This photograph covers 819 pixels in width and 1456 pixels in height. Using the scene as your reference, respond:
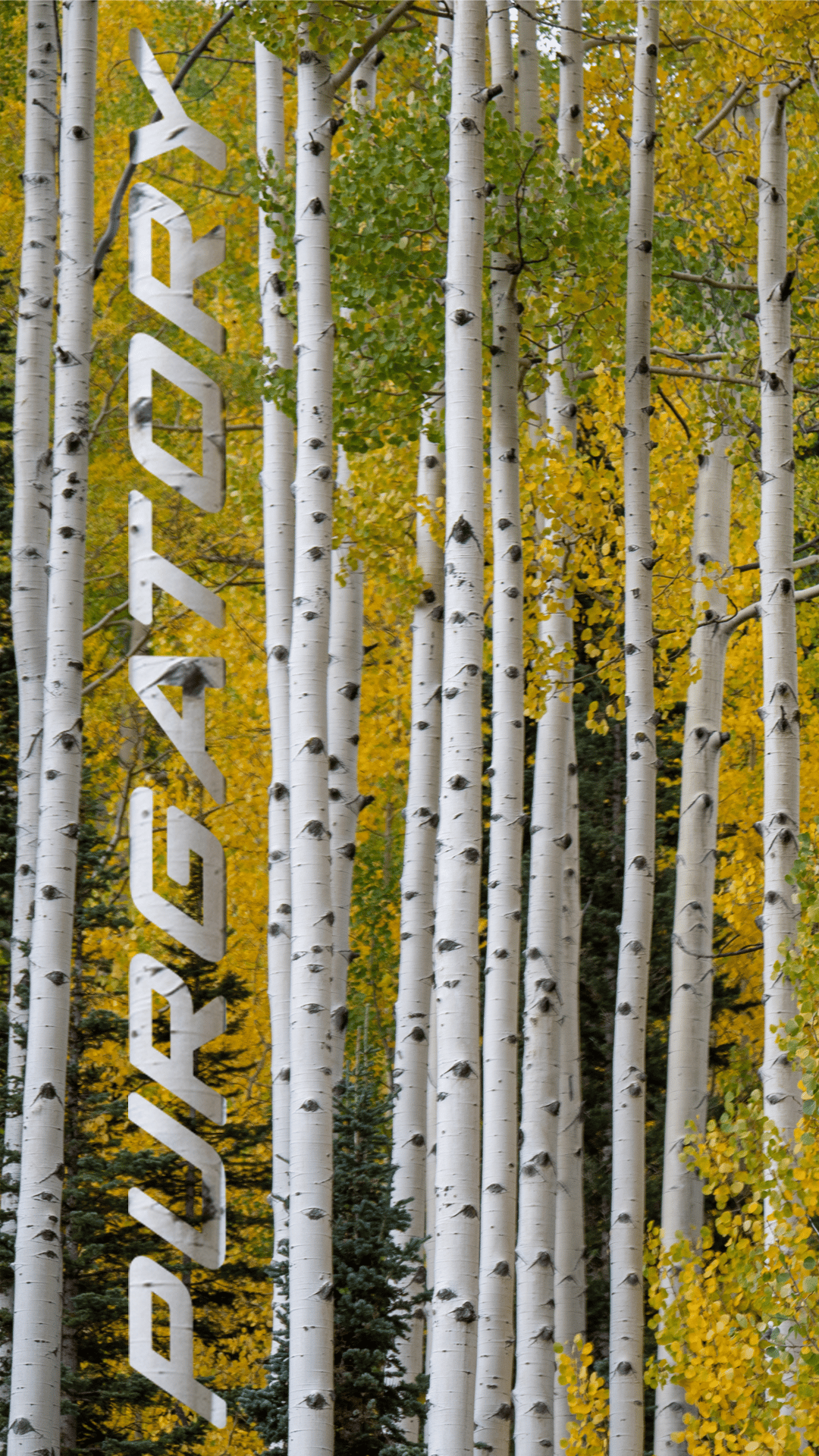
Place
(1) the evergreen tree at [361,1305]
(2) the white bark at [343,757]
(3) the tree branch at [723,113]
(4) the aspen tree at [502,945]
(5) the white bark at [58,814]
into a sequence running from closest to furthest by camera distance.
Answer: (1) the evergreen tree at [361,1305], (5) the white bark at [58,814], (4) the aspen tree at [502,945], (2) the white bark at [343,757], (3) the tree branch at [723,113]

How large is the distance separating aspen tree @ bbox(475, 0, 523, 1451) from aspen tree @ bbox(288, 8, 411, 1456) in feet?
2.83

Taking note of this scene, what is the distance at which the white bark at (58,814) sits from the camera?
5582mm

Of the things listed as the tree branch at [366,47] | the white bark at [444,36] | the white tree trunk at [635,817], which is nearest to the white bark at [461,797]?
the tree branch at [366,47]

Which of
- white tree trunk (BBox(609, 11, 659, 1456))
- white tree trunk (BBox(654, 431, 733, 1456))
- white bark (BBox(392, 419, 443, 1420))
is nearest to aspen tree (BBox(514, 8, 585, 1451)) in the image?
white tree trunk (BBox(609, 11, 659, 1456))

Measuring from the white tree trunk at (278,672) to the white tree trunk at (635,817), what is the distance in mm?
1589

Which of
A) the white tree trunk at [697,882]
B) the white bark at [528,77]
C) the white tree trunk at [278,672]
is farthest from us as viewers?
the white tree trunk at [697,882]

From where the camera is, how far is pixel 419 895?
7.62 metres

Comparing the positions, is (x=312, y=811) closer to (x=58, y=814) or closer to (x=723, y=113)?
(x=58, y=814)

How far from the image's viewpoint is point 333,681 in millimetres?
7582

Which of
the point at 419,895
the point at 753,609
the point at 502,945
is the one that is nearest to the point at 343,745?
the point at 419,895

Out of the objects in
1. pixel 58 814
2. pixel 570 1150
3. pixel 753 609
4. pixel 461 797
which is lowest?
pixel 570 1150

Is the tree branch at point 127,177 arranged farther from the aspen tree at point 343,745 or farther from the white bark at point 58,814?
the aspen tree at point 343,745

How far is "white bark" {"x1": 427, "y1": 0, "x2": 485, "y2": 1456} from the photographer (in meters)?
4.84

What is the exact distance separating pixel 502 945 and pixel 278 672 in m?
1.69
